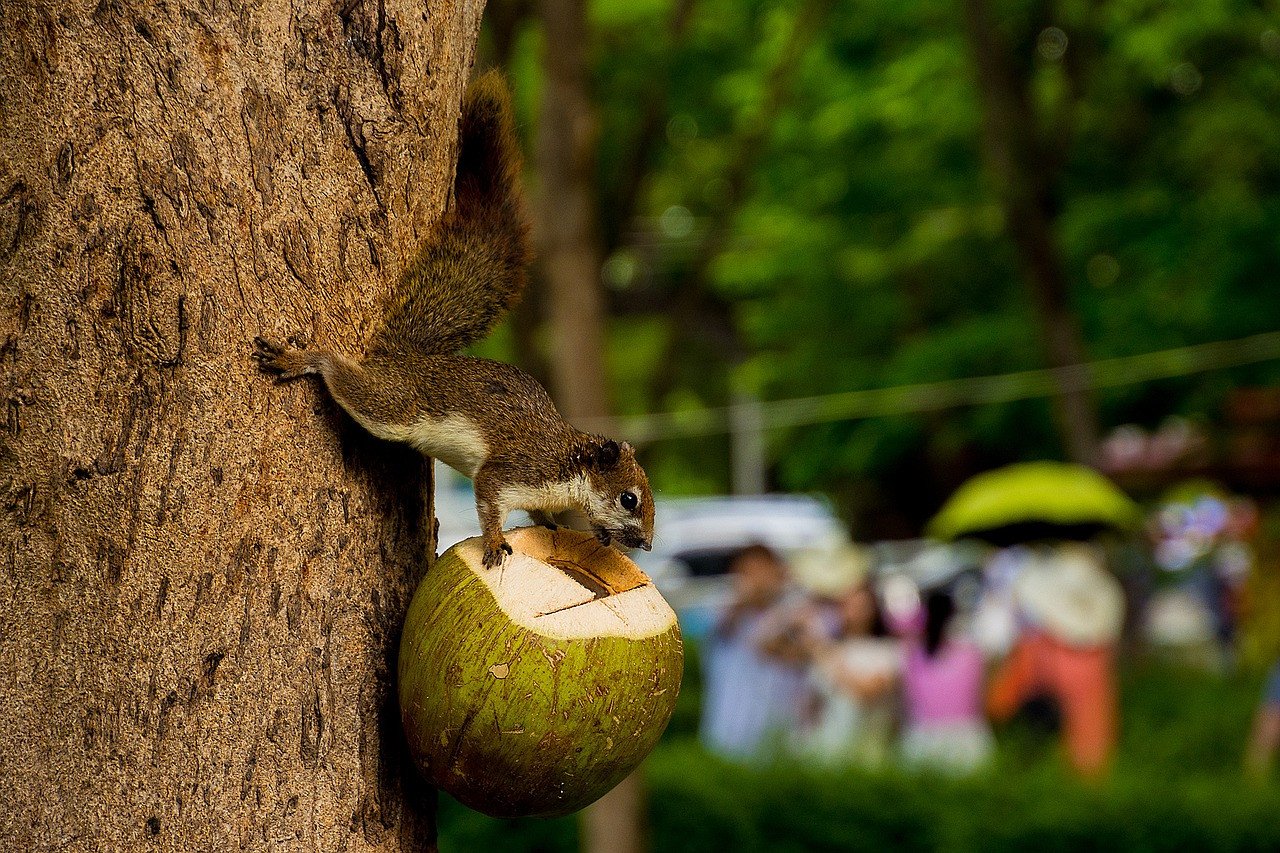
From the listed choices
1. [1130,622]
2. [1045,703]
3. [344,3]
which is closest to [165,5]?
[344,3]

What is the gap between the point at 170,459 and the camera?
1.79m

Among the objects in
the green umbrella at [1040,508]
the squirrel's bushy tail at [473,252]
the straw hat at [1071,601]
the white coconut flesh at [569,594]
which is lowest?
the straw hat at [1071,601]

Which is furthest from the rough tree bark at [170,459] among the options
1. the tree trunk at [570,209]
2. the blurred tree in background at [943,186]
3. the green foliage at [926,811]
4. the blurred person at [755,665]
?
the blurred tree in background at [943,186]

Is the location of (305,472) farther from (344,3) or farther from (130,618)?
(344,3)

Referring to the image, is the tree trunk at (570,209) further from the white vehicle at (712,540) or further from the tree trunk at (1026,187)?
the white vehicle at (712,540)

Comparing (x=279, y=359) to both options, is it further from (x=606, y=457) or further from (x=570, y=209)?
(x=570, y=209)

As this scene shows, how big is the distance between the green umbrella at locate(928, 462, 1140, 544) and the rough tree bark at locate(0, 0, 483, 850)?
8.33m

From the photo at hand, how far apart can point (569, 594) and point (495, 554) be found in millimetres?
111

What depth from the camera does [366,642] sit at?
1.91m

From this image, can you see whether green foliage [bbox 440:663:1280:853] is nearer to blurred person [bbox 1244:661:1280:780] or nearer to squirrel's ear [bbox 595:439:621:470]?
blurred person [bbox 1244:661:1280:780]

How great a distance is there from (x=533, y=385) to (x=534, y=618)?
1.60 ft

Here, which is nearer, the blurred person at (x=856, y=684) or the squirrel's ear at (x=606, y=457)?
the squirrel's ear at (x=606, y=457)

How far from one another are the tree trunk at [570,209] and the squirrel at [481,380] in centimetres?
402

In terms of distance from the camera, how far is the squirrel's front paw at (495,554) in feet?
6.21
